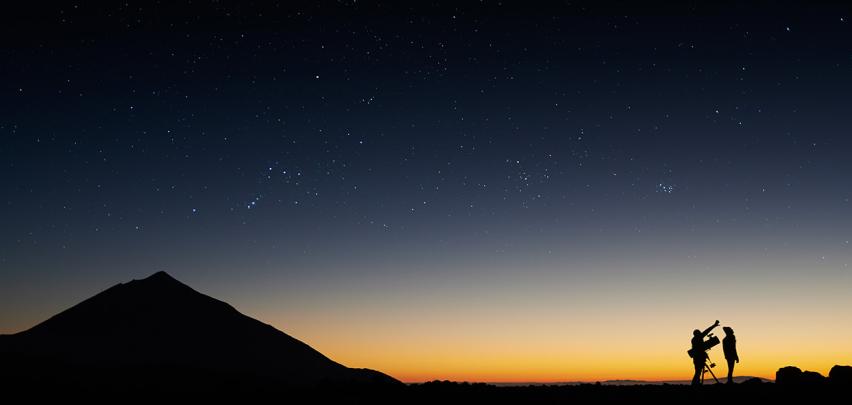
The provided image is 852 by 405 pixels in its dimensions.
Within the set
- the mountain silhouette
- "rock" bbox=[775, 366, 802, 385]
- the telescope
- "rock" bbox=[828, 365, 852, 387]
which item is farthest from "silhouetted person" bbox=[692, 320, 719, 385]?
the mountain silhouette

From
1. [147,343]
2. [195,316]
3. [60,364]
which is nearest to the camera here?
[60,364]

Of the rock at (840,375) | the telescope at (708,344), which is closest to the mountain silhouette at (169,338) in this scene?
the telescope at (708,344)

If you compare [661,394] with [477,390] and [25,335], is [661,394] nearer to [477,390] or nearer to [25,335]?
[477,390]

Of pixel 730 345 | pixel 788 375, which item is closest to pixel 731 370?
pixel 730 345

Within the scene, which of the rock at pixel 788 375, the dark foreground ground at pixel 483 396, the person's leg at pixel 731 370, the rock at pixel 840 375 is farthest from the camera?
the person's leg at pixel 731 370

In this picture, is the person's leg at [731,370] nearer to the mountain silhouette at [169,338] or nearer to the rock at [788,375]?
the rock at [788,375]

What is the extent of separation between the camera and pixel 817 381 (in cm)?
Result: 1516

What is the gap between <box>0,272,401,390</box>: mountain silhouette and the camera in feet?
228

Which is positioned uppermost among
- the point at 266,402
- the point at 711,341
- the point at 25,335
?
the point at 25,335

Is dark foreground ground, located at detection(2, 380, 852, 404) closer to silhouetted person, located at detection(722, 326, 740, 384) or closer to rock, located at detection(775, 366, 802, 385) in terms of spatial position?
rock, located at detection(775, 366, 802, 385)

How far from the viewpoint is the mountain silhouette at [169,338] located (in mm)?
69438

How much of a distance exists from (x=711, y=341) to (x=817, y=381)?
4.02 m

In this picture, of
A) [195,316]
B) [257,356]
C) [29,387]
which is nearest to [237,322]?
[195,316]

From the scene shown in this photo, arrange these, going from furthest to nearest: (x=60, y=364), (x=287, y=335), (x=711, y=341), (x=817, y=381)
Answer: (x=287, y=335) → (x=60, y=364) → (x=711, y=341) → (x=817, y=381)
